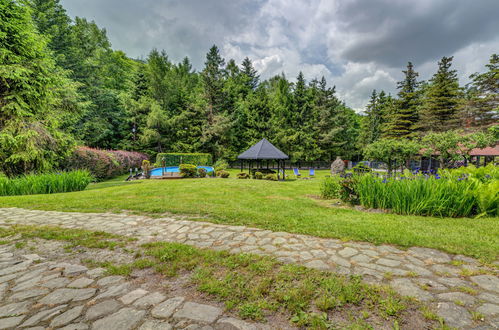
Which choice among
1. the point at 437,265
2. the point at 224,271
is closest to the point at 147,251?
the point at 224,271

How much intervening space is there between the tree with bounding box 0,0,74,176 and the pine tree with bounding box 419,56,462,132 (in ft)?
110

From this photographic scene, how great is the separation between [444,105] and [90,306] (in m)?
34.0

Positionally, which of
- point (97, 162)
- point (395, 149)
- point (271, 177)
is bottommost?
point (271, 177)

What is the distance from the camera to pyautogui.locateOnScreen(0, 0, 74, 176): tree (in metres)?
8.96

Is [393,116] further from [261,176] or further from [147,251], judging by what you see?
[147,251]

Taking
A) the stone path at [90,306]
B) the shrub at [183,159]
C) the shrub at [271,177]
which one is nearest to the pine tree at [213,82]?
the shrub at [183,159]

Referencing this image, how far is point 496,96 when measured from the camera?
22438 millimetres

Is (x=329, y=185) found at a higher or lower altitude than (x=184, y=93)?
lower

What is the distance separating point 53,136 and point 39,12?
18.5 m

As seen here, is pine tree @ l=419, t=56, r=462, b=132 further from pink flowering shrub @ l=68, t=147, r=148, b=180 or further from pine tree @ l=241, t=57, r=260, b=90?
pink flowering shrub @ l=68, t=147, r=148, b=180

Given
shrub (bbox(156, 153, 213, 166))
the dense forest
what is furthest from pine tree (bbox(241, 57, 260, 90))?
shrub (bbox(156, 153, 213, 166))

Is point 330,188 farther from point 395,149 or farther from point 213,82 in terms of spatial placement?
point 213,82

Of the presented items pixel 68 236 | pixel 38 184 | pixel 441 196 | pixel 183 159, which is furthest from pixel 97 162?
pixel 441 196

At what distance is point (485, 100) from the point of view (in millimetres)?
22578
